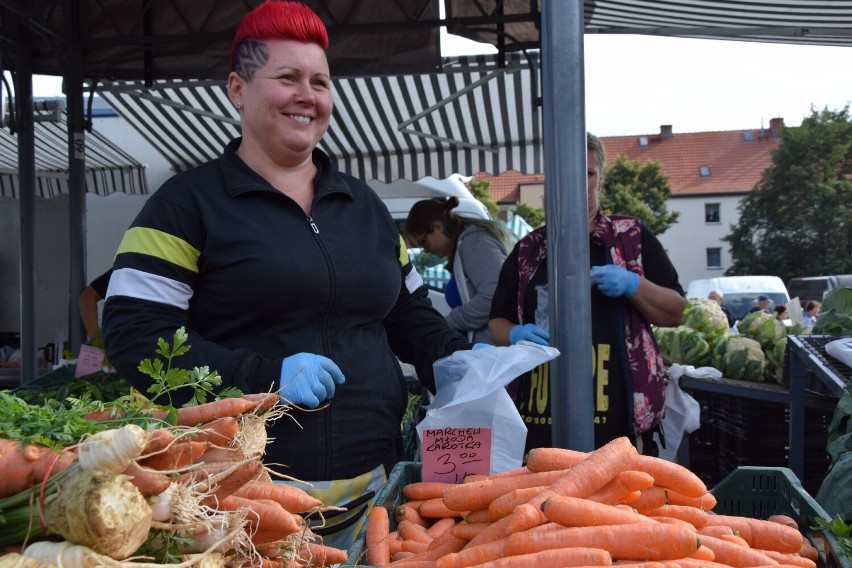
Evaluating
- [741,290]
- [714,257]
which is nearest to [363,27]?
[741,290]

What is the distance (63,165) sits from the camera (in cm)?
1000

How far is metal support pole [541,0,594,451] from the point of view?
7.02 feet

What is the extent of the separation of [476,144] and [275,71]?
5957mm

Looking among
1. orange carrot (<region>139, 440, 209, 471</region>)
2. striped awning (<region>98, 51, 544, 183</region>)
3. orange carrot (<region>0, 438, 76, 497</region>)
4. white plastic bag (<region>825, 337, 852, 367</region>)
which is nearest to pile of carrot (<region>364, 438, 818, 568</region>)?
orange carrot (<region>139, 440, 209, 471</region>)

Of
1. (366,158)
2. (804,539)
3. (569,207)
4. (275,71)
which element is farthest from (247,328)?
(366,158)

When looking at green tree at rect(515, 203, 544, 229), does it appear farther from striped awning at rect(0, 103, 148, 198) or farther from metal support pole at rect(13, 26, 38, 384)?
metal support pole at rect(13, 26, 38, 384)

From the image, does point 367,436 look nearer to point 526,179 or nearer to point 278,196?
point 278,196

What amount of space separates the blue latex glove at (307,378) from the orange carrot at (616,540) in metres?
0.57

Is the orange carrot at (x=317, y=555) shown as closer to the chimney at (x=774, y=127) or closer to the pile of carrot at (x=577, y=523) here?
the pile of carrot at (x=577, y=523)

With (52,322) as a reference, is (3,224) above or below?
above

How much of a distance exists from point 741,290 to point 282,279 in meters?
20.7

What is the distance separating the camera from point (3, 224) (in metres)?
10.2

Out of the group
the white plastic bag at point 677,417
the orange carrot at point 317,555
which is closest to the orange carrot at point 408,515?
the orange carrot at point 317,555

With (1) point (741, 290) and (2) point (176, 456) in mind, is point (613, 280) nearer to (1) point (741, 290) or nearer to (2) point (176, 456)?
(2) point (176, 456)
